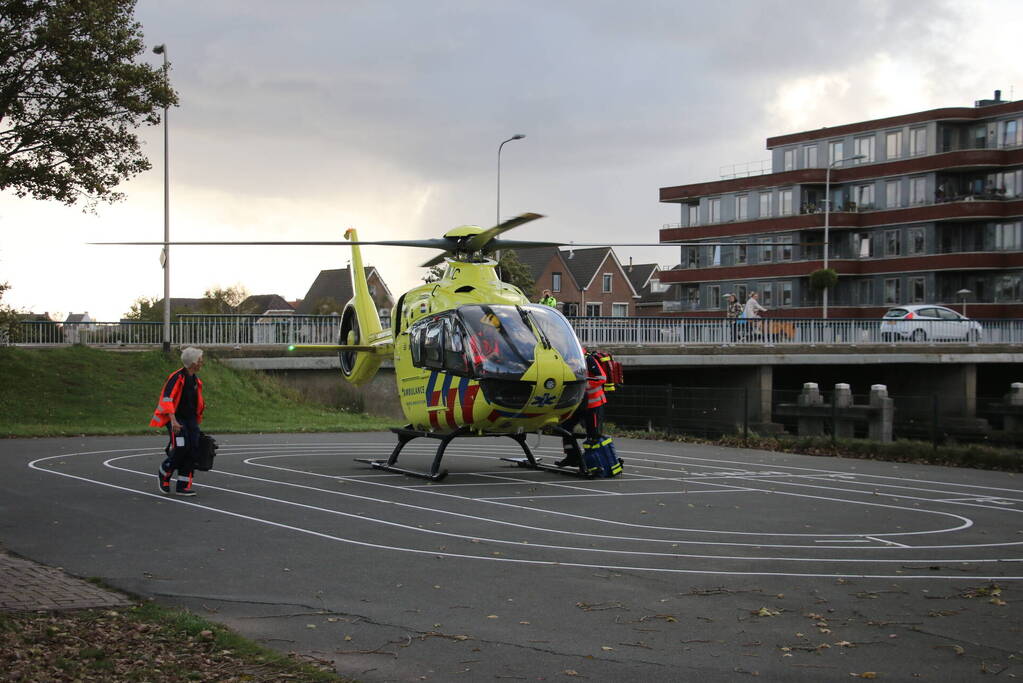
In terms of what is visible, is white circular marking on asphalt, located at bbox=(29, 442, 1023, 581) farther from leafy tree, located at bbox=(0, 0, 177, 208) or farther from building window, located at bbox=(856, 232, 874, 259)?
building window, located at bbox=(856, 232, 874, 259)

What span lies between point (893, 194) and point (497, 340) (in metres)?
58.4

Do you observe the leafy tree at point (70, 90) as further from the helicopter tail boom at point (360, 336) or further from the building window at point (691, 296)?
the building window at point (691, 296)

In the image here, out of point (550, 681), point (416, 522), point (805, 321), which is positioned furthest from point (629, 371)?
point (550, 681)

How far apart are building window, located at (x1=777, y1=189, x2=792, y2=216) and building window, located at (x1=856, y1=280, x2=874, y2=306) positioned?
21.8 ft

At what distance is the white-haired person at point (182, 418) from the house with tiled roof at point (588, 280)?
80087 mm

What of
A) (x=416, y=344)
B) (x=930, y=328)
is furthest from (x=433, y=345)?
(x=930, y=328)

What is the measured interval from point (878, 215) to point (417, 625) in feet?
218

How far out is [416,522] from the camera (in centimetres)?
1299

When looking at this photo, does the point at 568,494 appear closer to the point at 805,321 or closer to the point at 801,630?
the point at 801,630

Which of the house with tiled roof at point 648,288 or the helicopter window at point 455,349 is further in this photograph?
the house with tiled roof at point 648,288

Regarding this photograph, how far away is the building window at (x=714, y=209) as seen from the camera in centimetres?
7612

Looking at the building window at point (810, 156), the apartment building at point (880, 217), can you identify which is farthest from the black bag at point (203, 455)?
the building window at point (810, 156)

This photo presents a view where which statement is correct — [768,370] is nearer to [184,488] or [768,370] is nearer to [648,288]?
[184,488]

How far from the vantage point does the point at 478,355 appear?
16281 mm
